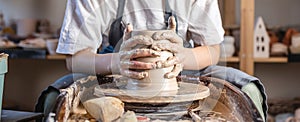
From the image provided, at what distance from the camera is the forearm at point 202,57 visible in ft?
3.33

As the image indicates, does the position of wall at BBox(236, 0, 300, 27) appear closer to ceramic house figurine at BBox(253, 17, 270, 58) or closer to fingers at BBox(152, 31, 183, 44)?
ceramic house figurine at BBox(253, 17, 270, 58)

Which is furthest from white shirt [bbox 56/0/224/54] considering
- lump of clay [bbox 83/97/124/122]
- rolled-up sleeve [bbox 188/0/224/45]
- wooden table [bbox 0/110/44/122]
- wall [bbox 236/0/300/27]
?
wall [bbox 236/0/300/27]

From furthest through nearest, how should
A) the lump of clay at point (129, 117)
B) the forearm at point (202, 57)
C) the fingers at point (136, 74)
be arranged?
the forearm at point (202, 57) → the fingers at point (136, 74) → the lump of clay at point (129, 117)

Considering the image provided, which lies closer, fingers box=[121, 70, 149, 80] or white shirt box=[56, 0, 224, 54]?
fingers box=[121, 70, 149, 80]

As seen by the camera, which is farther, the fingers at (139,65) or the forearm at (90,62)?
the forearm at (90,62)

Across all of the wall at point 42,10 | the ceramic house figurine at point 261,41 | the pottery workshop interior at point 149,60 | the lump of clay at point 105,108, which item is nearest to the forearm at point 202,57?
the pottery workshop interior at point 149,60

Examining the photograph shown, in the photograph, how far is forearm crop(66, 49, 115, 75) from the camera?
40.7 inches

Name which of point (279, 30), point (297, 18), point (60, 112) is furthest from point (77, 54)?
point (297, 18)

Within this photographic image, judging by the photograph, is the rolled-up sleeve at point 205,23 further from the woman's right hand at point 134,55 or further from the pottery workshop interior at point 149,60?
the woman's right hand at point 134,55

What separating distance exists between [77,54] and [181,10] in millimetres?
368

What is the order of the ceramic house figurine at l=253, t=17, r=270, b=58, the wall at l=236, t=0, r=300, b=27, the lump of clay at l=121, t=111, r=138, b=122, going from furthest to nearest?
the wall at l=236, t=0, r=300, b=27, the ceramic house figurine at l=253, t=17, r=270, b=58, the lump of clay at l=121, t=111, r=138, b=122

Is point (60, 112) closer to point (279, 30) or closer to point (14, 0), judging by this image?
point (279, 30)

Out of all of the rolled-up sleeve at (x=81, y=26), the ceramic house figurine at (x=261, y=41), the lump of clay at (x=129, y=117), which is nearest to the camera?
the lump of clay at (x=129, y=117)

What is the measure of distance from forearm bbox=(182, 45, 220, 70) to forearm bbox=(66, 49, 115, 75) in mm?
205
